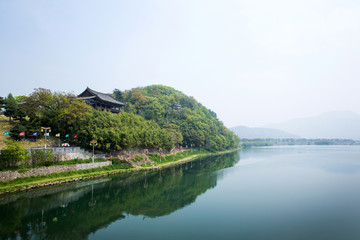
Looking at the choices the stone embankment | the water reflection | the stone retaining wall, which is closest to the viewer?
the water reflection

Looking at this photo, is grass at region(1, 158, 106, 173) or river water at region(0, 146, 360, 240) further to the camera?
grass at region(1, 158, 106, 173)

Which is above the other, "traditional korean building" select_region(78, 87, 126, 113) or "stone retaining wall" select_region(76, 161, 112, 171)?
"traditional korean building" select_region(78, 87, 126, 113)

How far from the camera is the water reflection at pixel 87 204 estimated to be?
14430 millimetres

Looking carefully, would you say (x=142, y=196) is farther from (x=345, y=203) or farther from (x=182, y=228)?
(x=345, y=203)

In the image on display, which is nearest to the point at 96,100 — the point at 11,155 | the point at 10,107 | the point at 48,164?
the point at 10,107

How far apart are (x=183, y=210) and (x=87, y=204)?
9.16m

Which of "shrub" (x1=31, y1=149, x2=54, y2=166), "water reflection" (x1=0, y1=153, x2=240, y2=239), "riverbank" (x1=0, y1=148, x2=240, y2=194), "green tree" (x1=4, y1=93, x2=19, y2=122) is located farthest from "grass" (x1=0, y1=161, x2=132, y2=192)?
"green tree" (x1=4, y1=93, x2=19, y2=122)

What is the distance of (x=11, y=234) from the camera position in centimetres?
1334

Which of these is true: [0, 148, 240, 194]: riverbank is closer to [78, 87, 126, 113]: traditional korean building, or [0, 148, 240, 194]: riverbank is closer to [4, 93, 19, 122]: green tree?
[4, 93, 19, 122]: green tree

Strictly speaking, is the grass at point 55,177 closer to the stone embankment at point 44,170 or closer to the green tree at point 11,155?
the stone embankment at point 44,170

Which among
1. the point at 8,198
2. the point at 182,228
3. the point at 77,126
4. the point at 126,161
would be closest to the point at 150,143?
the point at 126,161

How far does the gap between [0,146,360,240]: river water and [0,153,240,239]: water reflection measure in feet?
0.18

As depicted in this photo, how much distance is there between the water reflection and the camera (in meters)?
14.4

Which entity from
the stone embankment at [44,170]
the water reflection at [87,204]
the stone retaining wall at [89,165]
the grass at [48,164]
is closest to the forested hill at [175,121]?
the stone retaining wall at [89,165]
